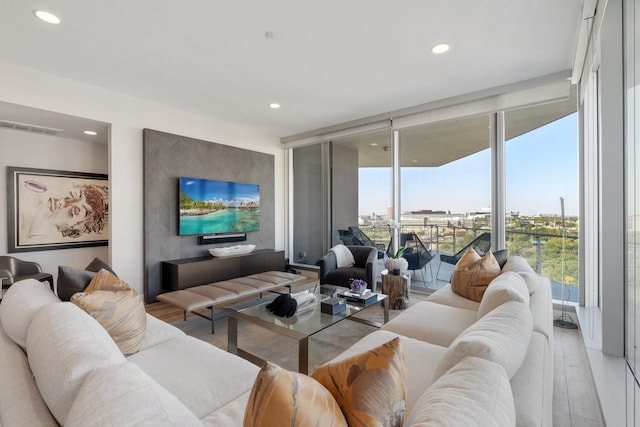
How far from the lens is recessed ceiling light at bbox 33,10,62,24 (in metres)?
2.28

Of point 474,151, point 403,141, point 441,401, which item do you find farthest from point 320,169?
point 441,401

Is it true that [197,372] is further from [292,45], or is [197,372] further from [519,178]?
[519,178]

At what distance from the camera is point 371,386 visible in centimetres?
76

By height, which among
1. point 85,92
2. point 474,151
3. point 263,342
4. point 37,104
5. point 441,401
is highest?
point 85,92

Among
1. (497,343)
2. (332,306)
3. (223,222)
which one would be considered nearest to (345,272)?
(332,306)

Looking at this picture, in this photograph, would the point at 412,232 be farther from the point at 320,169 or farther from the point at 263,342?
the point at 263,342

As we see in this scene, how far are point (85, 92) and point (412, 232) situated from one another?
179 inches

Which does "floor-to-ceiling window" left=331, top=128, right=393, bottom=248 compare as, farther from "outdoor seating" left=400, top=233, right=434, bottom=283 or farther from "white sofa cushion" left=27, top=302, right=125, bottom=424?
"white sofa cushion" left=27, top=302, right=125, bottom=424

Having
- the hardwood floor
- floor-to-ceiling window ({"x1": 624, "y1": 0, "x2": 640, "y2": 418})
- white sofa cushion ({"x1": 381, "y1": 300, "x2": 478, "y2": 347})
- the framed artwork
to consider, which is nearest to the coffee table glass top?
white sofa cushion ({"x1": 381, "y1": 300, "x2": 478, "y2": 347})

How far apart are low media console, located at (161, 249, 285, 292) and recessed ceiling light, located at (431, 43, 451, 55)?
3.64 m

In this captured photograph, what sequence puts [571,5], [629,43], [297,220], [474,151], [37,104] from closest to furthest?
[629,43]
[571,5]
[37,104]
[474,151]
[297,220]

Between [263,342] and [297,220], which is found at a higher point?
[297,220]

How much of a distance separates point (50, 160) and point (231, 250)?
8.84ft

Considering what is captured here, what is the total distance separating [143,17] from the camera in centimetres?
235
